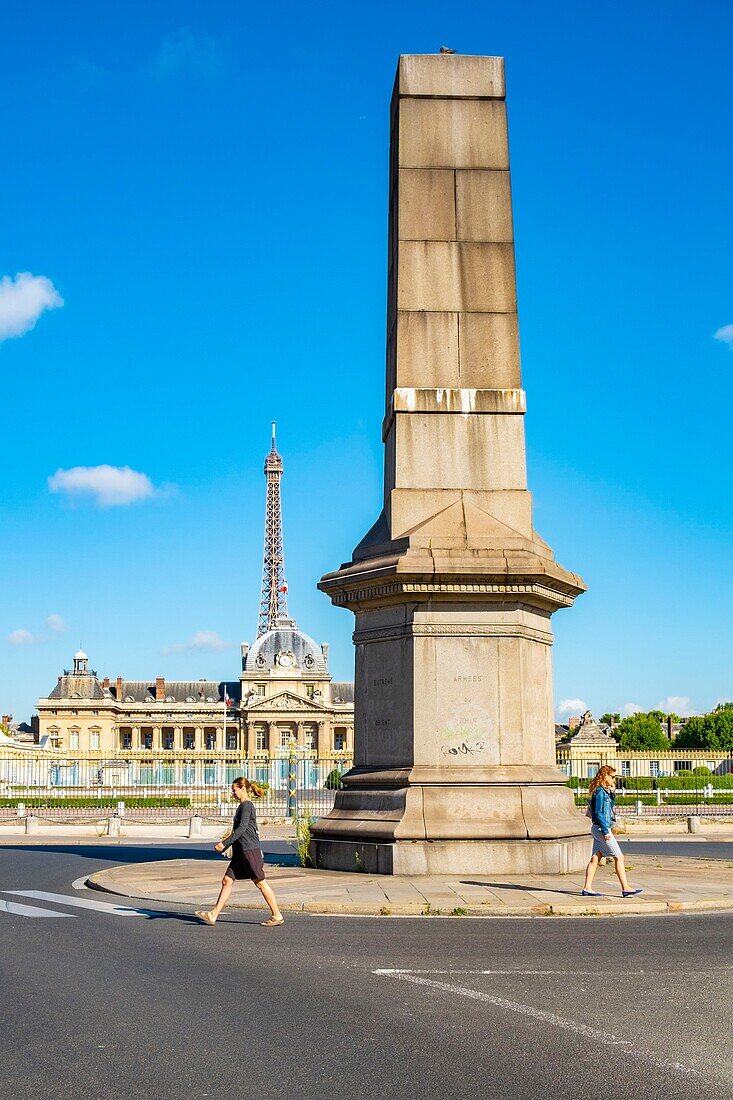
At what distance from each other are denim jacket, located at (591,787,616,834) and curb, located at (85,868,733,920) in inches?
40.0

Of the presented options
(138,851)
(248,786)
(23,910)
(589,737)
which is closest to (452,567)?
(248,786)

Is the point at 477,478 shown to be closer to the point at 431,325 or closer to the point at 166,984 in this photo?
the point at 431,325

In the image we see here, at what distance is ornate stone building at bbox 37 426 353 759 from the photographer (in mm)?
145375

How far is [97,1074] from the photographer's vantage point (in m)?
5.86

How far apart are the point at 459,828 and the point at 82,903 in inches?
180

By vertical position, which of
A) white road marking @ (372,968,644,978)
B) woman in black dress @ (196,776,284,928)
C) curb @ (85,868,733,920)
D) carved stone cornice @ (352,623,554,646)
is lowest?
white road marking @ (372,968,644,978)

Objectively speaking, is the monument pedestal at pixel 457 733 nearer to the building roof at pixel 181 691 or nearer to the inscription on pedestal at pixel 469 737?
the inscription on pedestal at pixel 469 737

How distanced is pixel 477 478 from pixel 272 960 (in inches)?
325

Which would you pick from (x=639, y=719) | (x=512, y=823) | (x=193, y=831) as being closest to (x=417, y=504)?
(x=512, y=823)

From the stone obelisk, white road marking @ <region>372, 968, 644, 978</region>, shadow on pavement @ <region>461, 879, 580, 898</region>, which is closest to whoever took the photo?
white road marking @ <region>372, 968, 644, 978</region>

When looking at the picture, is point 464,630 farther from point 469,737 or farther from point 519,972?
point 519,972

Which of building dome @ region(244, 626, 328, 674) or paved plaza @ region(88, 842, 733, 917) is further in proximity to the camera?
building dome @ region(244, 626, 328, 674)

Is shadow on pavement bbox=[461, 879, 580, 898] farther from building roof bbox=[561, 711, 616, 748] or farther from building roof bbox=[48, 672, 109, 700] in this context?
building roof bbox=[48, 672, 109, 700]

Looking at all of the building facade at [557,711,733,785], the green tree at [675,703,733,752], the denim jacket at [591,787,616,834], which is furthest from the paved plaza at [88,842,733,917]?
the green tree at [675,703,733,752]
